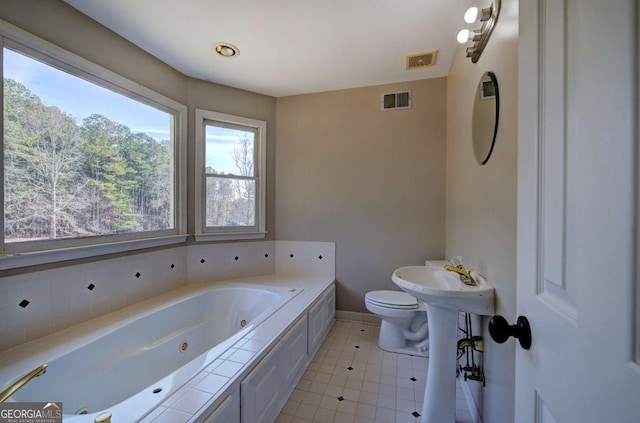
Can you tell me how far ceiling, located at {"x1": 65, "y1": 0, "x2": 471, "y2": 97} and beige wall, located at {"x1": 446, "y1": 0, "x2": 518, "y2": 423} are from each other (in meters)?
0.43

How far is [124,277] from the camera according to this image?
6.52 feet

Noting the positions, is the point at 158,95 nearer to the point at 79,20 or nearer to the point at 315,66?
the point at 79,20

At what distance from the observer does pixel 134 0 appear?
64.0 inches

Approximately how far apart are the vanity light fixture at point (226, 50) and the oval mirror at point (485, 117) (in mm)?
1850

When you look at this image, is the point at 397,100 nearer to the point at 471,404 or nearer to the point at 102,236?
the point at 471,404


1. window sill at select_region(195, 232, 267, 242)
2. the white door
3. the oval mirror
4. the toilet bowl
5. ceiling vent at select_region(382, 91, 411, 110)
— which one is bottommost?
the toilet bowl

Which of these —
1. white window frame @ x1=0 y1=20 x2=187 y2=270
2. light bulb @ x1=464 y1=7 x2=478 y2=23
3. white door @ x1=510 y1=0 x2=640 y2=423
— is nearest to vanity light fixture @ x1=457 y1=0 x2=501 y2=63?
light bulb @ x1=464 y1=7 x2=478 y2=23

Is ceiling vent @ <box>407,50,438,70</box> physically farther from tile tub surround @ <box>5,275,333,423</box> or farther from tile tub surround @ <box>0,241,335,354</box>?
tile tub surround @ <box>5,275,333,423</box>

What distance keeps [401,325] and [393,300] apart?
0.76ft

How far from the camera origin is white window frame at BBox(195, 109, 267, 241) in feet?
8.56

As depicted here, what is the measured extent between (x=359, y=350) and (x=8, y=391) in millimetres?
2102

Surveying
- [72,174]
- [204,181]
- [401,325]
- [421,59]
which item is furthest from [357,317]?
[72,174]

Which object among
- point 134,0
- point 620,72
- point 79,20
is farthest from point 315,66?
point 620,72

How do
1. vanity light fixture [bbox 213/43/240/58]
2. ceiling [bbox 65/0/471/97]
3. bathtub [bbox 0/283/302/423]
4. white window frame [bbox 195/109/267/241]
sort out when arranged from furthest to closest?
white window frame [bbox 195/109/267/241]
vanity light fixture [bbox 213/43/240/58]
ceiling [bbox 65/0/471/97]
bathtub [bbox 0/283/302/423]
